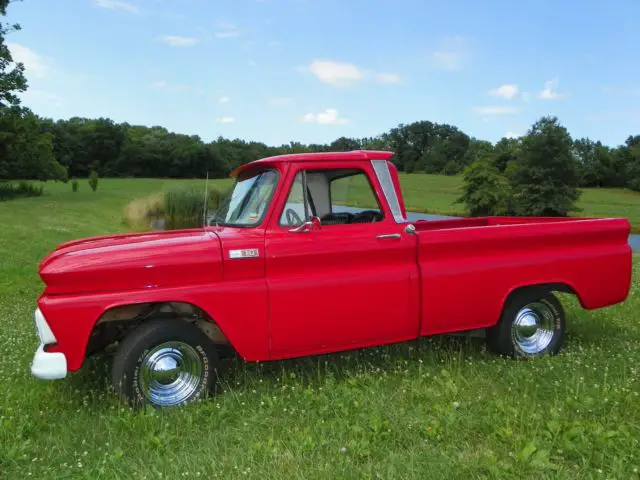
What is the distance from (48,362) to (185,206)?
23.1 meters

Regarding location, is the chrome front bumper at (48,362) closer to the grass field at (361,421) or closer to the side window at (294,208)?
the grass field at (361,421)

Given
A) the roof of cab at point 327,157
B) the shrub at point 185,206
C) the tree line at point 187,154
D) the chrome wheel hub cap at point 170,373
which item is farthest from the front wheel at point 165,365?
the tree line at point 187,154

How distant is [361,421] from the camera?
380 centimetres

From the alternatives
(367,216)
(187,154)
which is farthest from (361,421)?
(187,154)

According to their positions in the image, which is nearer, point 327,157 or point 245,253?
point 245,253

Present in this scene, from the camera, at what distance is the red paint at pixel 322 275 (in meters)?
3.95

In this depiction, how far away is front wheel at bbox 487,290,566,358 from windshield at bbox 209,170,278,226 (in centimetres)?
250

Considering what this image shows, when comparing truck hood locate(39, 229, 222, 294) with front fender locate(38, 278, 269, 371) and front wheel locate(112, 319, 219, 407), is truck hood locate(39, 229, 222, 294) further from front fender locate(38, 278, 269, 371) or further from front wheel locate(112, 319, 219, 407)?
front wheel locate(112, 319, 219, 407)

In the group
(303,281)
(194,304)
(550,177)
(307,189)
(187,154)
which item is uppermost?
(187,154)

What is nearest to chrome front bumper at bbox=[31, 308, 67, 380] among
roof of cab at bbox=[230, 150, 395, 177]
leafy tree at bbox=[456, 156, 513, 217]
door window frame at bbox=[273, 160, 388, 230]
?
door window frame at bbox=[273, 160, 388, 230]

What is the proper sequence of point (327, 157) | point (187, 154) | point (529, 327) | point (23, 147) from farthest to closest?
point (187, 154), point (23, 147), point (529, 327), point (327, 157)

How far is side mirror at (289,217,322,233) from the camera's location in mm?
4414

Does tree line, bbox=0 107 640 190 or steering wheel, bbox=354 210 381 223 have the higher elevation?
tree line, bbox=0 107 640 190

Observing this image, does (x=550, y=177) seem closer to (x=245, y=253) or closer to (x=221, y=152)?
(x=221, y=152)
